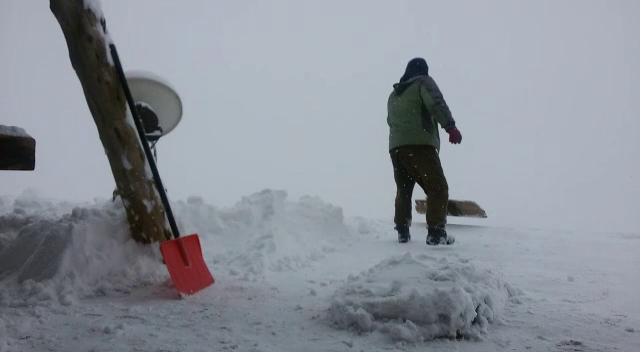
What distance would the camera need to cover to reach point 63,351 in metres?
1.58

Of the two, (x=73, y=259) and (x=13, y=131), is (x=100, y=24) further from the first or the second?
(x=73, y=259)

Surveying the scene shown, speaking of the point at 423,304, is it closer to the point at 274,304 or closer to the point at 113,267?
the point at 274,304

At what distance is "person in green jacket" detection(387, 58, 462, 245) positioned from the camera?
3.90 metres

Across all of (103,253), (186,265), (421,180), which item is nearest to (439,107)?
(421,180)

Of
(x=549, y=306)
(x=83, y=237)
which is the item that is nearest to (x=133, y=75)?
(x=83, y=237)

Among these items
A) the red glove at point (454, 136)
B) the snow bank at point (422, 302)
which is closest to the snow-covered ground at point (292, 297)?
the snow bank at point (422, 302)

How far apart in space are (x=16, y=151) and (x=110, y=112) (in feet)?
1.75

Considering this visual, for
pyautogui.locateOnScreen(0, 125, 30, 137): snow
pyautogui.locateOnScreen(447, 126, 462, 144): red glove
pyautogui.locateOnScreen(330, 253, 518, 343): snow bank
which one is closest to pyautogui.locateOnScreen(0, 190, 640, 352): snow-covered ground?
pyautogui.locateOnScreen(330, 253, 518, 343): snow bank

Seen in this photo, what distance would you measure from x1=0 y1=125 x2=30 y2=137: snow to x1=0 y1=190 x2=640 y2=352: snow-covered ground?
549 mm

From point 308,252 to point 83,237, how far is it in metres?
1.52

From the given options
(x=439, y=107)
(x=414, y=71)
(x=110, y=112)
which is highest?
(x=414, y=71)

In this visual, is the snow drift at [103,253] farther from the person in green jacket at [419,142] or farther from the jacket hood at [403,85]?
the jacket hood at [403,85]

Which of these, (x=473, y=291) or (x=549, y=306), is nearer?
(x=473, y=291)

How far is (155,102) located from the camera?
3.22 m
